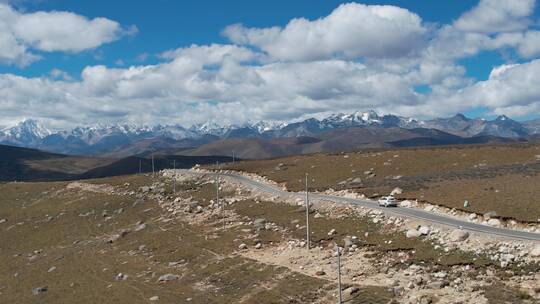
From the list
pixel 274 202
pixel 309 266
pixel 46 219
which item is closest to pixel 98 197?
pixel 46 219

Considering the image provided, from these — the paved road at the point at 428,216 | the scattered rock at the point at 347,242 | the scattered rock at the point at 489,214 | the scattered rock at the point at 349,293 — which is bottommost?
the scattered rock at the point at 349,293

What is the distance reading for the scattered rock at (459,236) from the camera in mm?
52125

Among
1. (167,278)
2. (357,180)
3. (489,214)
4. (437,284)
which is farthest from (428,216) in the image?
(357,180)

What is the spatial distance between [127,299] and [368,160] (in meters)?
79.9

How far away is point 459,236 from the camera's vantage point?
172 ft

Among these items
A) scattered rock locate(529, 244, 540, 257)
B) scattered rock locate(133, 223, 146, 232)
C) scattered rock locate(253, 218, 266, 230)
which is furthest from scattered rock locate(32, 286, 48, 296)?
scattered rock locate(529, 244, 540, 257)

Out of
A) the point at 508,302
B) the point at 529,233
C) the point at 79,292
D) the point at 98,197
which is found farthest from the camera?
the point at 98,197

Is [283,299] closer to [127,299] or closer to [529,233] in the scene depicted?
[127,299]

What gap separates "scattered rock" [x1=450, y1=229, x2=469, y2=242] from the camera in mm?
52125

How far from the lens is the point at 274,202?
91.0 metres

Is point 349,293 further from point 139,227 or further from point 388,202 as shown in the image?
point 139,227

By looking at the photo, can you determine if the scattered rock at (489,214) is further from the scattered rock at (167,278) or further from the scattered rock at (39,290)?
the scattered rock at (39,290)

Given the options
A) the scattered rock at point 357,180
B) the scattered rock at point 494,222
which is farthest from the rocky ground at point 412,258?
the scattered rock at point 357,180

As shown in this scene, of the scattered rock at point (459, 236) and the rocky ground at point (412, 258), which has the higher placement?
the scattered rock at point (459, 236)
